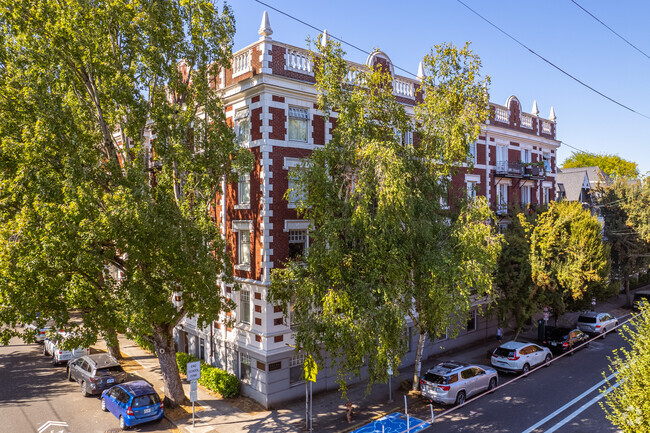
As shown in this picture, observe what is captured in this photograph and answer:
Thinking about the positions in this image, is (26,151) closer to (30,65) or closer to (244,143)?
(30,65)

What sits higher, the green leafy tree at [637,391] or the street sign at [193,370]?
the green leafy tree at [637,391]

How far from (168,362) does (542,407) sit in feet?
54.4

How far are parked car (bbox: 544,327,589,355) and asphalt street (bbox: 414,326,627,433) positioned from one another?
6.11 ft

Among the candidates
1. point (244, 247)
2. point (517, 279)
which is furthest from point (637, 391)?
point (244, 247)

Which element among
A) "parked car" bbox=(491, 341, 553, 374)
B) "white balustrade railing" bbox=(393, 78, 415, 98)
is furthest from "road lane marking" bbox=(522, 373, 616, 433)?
"white balustrade railing" bbox=(393, 78, 415, 98)

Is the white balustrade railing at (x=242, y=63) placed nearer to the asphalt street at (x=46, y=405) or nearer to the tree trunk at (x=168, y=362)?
the tree trunk at (x=168, y=362)

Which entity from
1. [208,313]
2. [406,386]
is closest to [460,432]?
[406,386]

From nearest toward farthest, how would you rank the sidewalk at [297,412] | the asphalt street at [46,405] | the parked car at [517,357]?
the asphalt street at [46,405] < the sidewalk at [297,412] < the parked car at [517,357]

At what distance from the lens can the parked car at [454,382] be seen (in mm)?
18859

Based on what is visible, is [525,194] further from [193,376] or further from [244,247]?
Result: [193,376]

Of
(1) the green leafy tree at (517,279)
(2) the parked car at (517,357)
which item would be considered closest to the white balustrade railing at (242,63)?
(1) the green leafy tree at (517,279)

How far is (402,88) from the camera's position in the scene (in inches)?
944

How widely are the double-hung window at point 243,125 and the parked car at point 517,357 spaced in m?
18.0

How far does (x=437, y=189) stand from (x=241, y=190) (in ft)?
31.1
